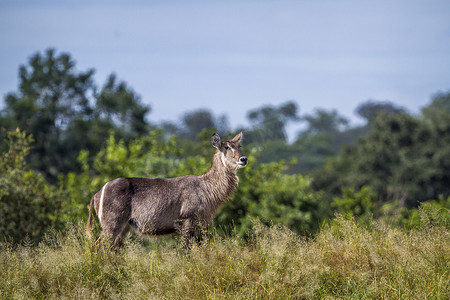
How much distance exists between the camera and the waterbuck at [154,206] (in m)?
7.66

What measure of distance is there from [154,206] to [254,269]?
1.87m

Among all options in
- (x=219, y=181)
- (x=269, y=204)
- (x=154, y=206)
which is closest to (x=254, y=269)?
(x=154, y=206)

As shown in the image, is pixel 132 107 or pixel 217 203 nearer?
pixel 217 203

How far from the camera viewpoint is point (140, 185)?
7.89 m

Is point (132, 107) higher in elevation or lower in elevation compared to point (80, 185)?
higher

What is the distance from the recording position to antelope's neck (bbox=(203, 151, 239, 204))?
8133mm

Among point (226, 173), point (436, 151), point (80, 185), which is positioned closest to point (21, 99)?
point (80, 185)

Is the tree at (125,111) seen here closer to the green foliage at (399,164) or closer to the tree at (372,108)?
the green foliage at (399,164)

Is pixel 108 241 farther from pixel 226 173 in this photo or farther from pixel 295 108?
pixel 295 108

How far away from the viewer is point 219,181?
27.1 ft

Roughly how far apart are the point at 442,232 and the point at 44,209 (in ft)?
25.7

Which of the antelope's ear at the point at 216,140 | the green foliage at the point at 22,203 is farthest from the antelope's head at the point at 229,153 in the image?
the green foliage at the point at 22,203

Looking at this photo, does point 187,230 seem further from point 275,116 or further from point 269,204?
point 275,116

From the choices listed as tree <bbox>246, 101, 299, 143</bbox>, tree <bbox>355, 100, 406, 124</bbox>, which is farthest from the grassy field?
tree <bbox>355, 100, 406, 124</bbox>
